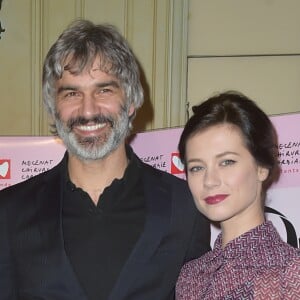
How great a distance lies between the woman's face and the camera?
1113 millimetres

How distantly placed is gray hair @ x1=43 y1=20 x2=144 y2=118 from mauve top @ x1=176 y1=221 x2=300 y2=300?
453 mm

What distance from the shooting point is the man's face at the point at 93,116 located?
4.22 feet

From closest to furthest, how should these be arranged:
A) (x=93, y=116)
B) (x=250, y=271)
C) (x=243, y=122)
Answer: (x=250, y=271), (x=243, y=122), (x=93, y=116)

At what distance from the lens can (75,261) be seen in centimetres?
122

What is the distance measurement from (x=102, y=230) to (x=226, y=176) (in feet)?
1.08

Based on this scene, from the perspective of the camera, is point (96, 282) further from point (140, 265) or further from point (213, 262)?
point (213, 262)

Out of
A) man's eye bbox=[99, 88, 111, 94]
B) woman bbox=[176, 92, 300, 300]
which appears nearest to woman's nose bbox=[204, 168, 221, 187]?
woman bbox=[176, 92, 300, 300]

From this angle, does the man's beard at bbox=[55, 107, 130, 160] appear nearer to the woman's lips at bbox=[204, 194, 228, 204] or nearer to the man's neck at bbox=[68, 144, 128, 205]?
the man's neck at bbox=[68, 144, 128, 205]

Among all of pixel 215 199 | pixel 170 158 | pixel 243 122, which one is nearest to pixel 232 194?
pixel 215 199

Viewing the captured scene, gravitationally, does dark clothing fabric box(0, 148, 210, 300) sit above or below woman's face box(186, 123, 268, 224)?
below

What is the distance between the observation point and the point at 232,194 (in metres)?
1.11

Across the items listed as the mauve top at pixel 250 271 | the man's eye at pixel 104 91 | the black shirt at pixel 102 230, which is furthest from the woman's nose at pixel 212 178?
the man's eye at pixel 104 91

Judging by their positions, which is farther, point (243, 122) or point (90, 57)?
point (90, 57)

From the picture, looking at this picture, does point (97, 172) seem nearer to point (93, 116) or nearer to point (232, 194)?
point (93, 116)
